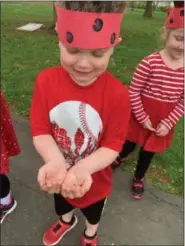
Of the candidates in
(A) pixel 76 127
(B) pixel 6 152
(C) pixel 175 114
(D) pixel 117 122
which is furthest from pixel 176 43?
(B) pixel 6 152

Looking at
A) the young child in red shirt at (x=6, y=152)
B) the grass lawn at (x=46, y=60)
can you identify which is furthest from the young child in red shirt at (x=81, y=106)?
the grass lawn at (x=46, y=60)

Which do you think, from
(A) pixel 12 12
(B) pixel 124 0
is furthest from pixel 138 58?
(A) pixel 12 12

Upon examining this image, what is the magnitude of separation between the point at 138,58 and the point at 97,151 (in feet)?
16.3

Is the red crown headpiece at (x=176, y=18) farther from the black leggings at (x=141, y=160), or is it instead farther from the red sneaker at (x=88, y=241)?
the red sneaker at (x=88, y=241)

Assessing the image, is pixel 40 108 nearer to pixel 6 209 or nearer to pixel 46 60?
pixel 6 209

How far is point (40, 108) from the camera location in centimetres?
167

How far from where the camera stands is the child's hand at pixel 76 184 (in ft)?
4.66

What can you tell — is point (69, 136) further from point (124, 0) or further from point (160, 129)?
point (160, 129)

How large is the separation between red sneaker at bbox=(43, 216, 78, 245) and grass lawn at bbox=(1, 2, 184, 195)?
930 millimetres

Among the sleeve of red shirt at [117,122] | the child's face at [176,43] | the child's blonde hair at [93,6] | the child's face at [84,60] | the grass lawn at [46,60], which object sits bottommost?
the grass lawn at [46,60]

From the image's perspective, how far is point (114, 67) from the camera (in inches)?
225

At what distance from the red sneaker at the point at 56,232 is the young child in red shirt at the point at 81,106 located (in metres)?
0.52

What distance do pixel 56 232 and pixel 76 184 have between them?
1141 millimetres

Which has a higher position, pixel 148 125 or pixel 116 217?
pixel 148 125
